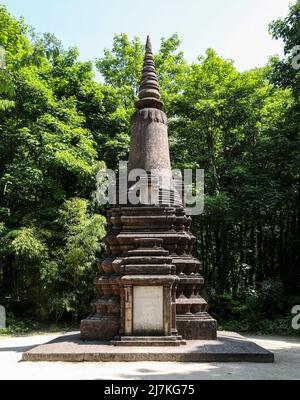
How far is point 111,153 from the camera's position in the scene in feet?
62.7

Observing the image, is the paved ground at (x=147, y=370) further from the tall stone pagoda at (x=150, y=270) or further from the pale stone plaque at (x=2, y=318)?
the pale stone plaque at (x=2, y=318)

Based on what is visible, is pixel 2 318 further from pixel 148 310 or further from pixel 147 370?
pixel 147 370

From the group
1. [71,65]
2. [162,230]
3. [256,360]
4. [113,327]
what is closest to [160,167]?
[162,230]

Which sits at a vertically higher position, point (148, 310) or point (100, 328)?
point (148, 310)

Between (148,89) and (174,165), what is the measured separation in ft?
26.1

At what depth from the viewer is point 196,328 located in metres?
9.03

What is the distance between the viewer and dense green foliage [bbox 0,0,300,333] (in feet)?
52.3

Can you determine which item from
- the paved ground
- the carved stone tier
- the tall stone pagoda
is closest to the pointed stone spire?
the tall stone pagoda

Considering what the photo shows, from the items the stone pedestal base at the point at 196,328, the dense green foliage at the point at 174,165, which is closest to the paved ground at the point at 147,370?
the stone pedestal base at the point at 196,328

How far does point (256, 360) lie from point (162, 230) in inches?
137

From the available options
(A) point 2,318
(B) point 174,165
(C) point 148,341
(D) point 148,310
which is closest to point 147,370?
(C) point 148,341

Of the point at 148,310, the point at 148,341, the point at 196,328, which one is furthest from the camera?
the point at 196,328

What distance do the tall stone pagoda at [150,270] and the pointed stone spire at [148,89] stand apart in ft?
0.09

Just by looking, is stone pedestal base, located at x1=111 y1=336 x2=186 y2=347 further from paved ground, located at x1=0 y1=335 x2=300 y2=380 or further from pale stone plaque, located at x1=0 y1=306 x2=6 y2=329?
pale stone plaque, located at x1=0 y1=306 x2=6 y2=329
